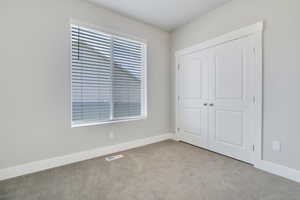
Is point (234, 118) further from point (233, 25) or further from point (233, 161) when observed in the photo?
point (233, 25)

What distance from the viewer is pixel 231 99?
8.30ft

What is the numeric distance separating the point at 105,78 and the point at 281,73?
271 centimetres

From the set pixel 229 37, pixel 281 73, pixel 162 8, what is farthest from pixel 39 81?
pixel 281 73

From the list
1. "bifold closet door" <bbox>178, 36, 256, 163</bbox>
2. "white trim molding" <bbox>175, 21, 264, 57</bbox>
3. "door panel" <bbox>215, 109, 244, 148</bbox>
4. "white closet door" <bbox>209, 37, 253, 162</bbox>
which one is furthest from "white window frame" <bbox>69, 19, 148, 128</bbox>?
"door panel" <bbox>215, 109, 244, 148</bbox>

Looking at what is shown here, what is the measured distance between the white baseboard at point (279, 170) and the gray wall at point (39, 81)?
2.51 m

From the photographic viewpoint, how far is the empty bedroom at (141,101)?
6.05 feet

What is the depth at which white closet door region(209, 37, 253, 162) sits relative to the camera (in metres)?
2.33

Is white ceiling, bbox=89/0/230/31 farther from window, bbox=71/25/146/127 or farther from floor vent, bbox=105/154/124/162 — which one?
floor vent, bbox=105/154/124/162

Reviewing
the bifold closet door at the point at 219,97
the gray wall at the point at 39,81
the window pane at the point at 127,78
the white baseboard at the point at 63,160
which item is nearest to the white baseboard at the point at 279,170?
the bifold closet door at the point at 219,97

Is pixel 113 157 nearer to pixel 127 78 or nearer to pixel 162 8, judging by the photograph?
pixel 127 78

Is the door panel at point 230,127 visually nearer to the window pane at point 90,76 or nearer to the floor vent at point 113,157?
the floor vent at point 113,157

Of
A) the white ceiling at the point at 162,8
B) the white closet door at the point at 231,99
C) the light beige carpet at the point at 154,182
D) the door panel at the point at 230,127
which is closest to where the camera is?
the light beige carpet at the point at 154,182

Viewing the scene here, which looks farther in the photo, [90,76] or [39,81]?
[90,76]

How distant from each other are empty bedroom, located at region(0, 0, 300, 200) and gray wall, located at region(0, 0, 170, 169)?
1cm
